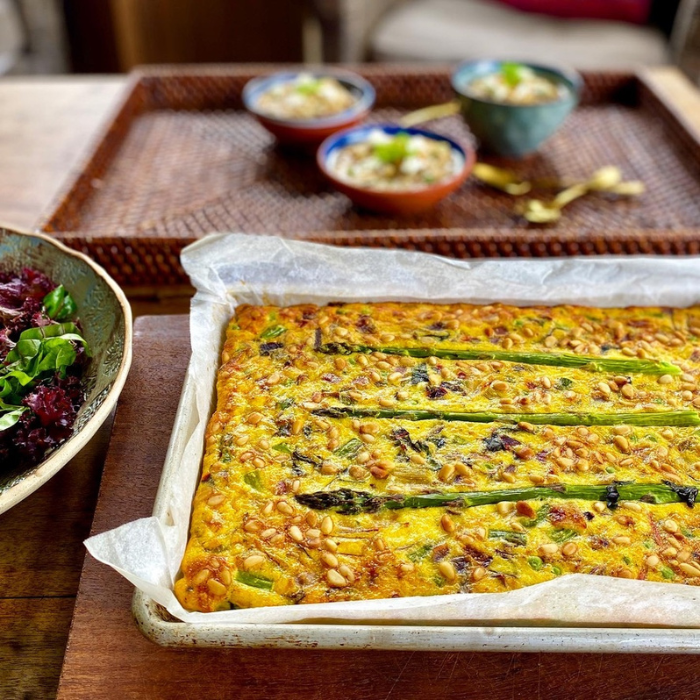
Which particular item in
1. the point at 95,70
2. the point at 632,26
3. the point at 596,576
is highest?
the point at 596,576

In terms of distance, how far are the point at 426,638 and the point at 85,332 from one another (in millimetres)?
1307

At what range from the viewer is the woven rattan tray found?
2.69m

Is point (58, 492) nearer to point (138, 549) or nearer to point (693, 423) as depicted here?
point (138, 549)

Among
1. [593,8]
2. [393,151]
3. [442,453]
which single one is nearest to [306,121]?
[393,151]

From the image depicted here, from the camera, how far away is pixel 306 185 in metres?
3.50

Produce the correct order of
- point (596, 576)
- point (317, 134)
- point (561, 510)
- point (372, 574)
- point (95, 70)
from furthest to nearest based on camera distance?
point (95, 70) → point (317, 134) → point (561, 510) → point (372, 574) → point (596, 576)

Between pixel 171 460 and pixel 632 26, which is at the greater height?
pixel 171 460

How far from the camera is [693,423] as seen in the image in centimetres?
195

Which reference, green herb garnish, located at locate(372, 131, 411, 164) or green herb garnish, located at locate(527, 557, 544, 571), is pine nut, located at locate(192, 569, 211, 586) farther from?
green herb garnish, located at locate(372, 131, 411, 164)

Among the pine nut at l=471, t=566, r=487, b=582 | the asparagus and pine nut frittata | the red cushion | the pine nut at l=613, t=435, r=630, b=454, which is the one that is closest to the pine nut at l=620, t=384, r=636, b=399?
the asparagus and pine nut frittata

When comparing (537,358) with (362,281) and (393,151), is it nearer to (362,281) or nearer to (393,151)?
(362,281)

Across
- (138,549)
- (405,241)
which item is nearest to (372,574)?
(138,549)

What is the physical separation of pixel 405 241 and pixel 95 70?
18.7 ft

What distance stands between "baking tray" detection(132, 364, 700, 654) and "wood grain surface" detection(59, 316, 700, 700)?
0.60 ft
